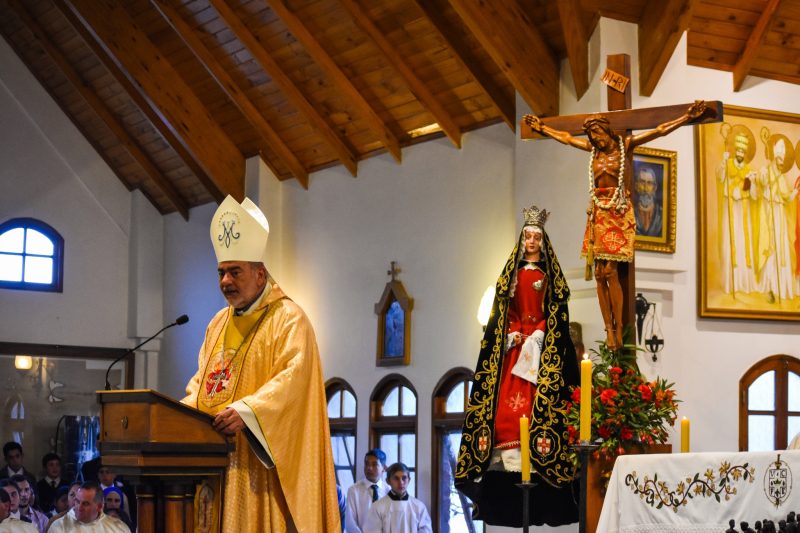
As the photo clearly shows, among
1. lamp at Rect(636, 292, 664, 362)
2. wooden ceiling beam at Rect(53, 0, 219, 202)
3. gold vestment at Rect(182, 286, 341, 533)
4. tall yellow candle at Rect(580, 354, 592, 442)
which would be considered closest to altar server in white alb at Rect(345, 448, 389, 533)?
lamp at Rect(636, 292, 664, 362)

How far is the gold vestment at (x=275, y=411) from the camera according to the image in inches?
210

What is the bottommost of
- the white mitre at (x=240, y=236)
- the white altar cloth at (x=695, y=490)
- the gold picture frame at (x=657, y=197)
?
the white altar cloth at (x=695, y=490)

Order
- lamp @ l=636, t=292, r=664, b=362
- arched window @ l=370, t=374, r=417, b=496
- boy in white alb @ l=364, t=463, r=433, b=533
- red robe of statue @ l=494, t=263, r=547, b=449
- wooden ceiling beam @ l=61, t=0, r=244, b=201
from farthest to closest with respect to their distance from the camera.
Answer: wooden ceiling beam @ l=61, t=0, r=244, b=201 < arched window @ l=370, t=374, r=417, b=496 < boy in white alb @ l=364, t=463, r=433, b=533 < lamp @ l=636, t=292, r=664, b=362 < red robe of statue @ l=494, t=263, r=547, b=449

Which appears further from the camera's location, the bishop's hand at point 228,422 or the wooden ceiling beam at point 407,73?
the wooden ceiling beam at point 407,73

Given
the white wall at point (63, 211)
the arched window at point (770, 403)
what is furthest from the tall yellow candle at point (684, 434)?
the white wall at point (63, 211)

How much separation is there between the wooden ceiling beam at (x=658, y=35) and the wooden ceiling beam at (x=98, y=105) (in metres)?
7.45

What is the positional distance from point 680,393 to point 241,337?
14.2ft

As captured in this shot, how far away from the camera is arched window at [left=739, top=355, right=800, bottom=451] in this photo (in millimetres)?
9383

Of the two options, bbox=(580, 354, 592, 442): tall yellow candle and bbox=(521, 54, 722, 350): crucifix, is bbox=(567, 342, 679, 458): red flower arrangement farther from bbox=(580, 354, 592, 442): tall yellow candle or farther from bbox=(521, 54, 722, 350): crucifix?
bbox=(580, 354, 592, 442): tall yellow candle

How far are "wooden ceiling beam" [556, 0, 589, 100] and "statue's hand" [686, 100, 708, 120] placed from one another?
2.99 meters

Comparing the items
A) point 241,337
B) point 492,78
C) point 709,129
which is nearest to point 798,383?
point 709,129

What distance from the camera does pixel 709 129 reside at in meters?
9.23

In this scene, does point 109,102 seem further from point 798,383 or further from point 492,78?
point 798,383

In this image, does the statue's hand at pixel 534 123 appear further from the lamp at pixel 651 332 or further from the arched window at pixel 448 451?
the arched window at pixel 448 451
